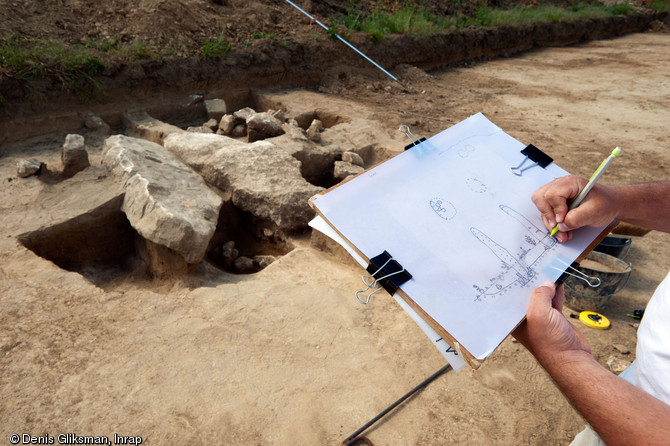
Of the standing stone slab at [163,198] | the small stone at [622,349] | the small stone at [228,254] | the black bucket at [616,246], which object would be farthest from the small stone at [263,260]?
the black bucket at [616,246]

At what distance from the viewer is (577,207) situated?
132 cm

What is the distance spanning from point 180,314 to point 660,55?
12.9m

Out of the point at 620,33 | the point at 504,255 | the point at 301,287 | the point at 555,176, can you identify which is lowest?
the point at 620,33

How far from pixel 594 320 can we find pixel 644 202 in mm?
1578

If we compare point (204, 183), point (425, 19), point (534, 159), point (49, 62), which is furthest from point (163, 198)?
point (425, 19)

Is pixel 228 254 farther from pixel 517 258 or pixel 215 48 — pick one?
Answer: pixel 215 48

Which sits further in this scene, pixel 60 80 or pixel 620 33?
pixel 620 33

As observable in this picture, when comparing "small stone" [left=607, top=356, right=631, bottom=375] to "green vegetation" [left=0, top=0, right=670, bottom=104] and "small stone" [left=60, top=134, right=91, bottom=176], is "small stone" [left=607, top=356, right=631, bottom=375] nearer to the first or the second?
"small stone" [left=60, top=134, right=91, bottom=176]

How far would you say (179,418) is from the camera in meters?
1.82

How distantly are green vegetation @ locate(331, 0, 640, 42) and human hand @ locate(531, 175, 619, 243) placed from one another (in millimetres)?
6325

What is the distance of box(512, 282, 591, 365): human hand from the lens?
3.71 feet

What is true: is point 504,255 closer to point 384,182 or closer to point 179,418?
point 384,182

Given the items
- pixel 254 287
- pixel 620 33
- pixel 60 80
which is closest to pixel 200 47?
pixel 60 80

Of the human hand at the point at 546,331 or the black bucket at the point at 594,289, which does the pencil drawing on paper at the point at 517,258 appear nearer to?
the human hand at the point at 546,331
